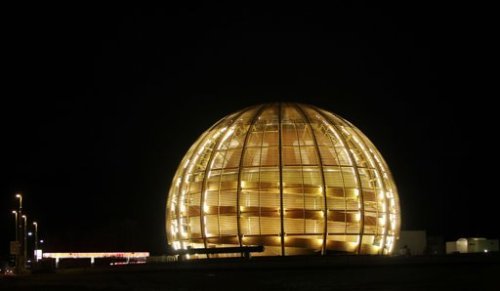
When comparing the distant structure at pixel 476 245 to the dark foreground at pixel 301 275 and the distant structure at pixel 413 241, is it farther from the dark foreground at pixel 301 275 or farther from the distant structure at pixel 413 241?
the dark foreground at pixel 301 275

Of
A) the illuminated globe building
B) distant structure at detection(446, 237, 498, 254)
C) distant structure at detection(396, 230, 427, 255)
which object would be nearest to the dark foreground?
the illuminated globe building

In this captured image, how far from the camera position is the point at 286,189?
131 feet

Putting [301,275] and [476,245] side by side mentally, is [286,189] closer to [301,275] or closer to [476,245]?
[301,275]

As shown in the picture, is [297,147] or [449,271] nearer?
[449,271]

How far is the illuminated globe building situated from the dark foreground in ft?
14.6

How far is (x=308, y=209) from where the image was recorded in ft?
130

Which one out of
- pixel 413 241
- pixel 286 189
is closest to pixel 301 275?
pixel 286 189

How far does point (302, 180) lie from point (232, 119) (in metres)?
5.57

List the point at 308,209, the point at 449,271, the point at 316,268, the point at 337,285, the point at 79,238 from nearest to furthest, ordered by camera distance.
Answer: the point at 337,285 → the point at 449,271 → the point at 316,268 → the point at 308,209 → the point at 79,238

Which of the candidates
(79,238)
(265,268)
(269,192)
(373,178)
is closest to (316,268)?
(265,268)

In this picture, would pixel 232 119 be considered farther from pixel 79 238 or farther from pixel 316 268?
pixel 79 238

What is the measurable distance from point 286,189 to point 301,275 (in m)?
9.20

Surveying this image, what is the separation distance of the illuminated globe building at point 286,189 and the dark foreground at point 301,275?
4.45 meters

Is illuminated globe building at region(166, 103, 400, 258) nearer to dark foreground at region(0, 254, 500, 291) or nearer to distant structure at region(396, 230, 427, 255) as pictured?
dark foreground at region(0, 254, 500, 291)
